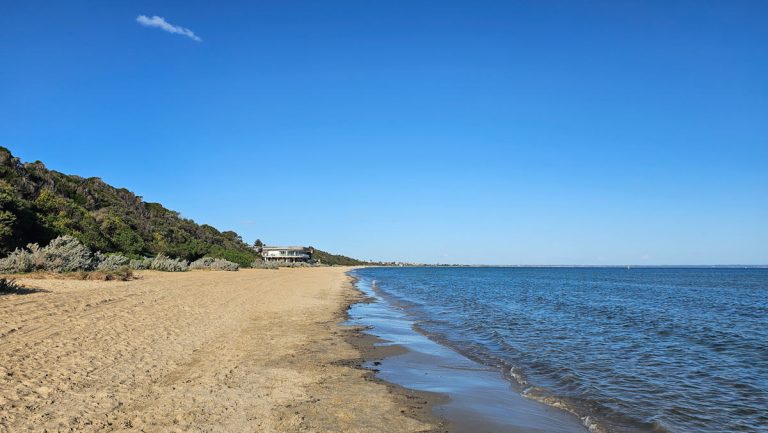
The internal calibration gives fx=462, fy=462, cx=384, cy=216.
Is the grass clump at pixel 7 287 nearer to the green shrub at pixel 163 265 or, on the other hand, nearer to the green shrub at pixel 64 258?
the green shrub at pixel 64 258

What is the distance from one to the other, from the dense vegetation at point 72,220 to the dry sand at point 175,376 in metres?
16.1

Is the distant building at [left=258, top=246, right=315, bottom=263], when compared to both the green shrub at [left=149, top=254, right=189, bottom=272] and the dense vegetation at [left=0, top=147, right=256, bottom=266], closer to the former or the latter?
the dense vegetation at [left=0, top=147, right=256, bottom=266]

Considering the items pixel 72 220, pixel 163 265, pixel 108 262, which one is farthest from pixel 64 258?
pixel 72 220

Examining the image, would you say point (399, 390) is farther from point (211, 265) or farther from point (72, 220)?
point (211, 265)

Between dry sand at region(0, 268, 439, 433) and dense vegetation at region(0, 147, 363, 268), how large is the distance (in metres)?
16.1

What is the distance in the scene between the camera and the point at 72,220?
3559 centimetres

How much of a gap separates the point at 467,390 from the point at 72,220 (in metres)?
37.0

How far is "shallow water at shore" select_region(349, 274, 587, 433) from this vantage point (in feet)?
23.7

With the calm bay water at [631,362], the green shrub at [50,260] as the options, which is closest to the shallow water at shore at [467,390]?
the calm bay water at [631,362]

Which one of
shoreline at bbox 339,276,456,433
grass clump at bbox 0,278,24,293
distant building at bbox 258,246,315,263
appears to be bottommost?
shoreline at bbox 339,276,456,433

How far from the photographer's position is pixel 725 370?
11.4 m

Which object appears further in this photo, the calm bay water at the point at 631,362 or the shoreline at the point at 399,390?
the calm bay water at the point at 631,362

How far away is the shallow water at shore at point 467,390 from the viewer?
7.21 meters

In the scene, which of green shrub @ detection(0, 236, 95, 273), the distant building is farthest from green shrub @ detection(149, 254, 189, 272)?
the distant building
